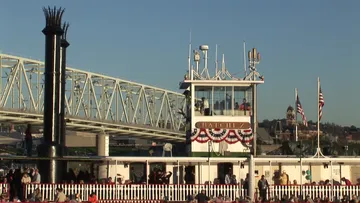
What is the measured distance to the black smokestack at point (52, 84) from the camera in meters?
23.1

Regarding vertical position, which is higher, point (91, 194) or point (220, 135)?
point (220, 135)

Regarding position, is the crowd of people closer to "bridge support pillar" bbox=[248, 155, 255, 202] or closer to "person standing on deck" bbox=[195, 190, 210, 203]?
"person standing on deck" bbox=[195, 190, 210, 203]

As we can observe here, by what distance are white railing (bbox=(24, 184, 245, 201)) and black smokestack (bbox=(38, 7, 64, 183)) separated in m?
1.00

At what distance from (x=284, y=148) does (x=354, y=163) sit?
4588 mm

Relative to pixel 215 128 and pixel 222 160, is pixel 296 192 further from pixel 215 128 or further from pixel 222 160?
pixel 215 128

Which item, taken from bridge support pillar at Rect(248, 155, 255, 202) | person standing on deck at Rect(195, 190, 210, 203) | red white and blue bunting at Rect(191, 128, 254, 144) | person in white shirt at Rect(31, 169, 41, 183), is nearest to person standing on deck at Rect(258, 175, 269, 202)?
bridge support pillar at Rect(248, 155, 255, 202)

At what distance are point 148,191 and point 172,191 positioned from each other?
2.68ft

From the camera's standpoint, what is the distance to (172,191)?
23438mm

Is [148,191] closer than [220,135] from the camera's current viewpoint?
Yes

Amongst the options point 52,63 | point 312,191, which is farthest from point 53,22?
point 312,191

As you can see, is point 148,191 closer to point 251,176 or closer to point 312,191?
point 251,176

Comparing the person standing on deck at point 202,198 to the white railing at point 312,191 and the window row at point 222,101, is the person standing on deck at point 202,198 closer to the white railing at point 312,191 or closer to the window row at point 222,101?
the white railing at point 312,191

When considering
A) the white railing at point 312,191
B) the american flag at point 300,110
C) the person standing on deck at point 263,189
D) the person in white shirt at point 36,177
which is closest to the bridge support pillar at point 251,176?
the person standing on deck at point 263,189

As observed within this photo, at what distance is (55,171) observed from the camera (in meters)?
23.0
